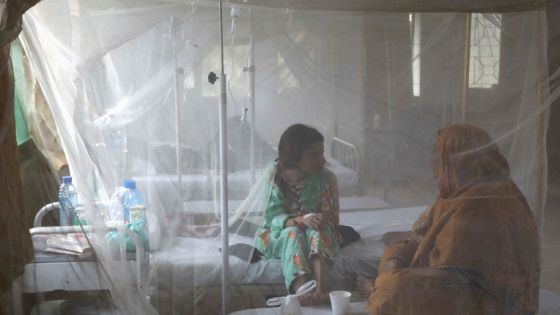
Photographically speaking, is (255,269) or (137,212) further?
(255,269)

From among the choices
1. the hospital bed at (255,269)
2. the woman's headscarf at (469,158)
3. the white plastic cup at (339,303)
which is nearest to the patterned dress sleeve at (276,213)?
the hospital bed at (255,269)

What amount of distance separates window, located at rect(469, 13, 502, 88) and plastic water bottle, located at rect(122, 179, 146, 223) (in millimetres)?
1286

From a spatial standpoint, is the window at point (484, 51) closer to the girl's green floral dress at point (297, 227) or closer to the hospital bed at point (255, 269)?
the hospital bed at point (255, 269)

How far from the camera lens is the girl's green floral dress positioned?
2240 millimetres

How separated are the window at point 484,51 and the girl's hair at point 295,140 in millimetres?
617

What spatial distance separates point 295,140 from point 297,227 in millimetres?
361

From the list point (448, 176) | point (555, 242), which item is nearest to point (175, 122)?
point (448, 176)

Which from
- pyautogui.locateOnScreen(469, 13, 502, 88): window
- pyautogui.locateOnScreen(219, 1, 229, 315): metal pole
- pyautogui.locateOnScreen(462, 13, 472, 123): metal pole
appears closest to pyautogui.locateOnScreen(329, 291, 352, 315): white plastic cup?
pyautogui.locateOnScreen(219, 1, 229, 315): metal pole

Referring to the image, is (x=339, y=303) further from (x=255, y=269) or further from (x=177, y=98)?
(x=177, y=98)

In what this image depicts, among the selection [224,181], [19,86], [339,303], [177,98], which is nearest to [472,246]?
[339,303]

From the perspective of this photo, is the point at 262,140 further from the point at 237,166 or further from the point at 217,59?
the point at 217,59

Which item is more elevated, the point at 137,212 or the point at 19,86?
the point at 19,86

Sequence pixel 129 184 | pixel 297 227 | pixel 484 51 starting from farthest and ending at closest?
pixel 297 227 < pixel 484 51 < pixel 129 184

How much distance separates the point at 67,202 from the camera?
82.4 inches
